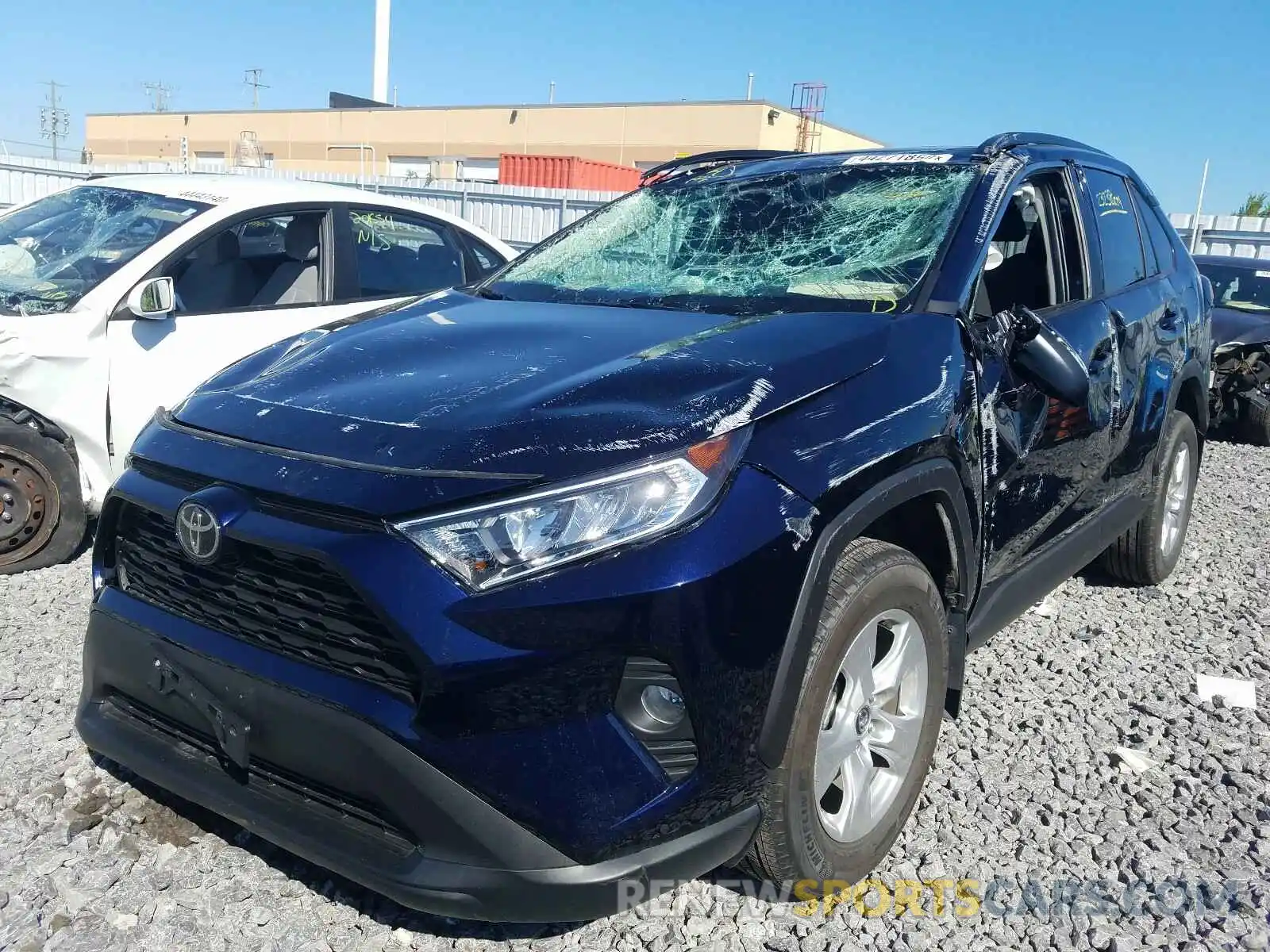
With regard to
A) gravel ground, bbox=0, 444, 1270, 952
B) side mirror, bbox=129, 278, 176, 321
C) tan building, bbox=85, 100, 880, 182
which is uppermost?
tan building, bbox=85, 100, 880, 182

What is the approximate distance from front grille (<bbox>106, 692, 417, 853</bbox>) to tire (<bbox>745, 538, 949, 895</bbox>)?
740mm

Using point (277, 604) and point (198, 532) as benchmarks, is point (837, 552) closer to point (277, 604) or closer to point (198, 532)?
point (277, 604)

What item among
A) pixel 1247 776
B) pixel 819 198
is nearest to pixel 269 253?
pixel 819 198

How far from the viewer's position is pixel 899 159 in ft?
11.1

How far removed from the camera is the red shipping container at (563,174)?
31641 mm

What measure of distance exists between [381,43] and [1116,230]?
39430mm

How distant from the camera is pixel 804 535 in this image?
2.09 meters

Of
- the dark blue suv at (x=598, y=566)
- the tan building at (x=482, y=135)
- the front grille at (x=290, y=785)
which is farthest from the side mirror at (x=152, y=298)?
the tan building at (x=482, y=135)

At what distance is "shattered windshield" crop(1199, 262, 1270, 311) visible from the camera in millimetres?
9852

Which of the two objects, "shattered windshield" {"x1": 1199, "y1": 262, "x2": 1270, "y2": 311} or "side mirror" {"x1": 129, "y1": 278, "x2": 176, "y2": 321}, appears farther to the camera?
"shattered windshield" {"x1": 1199, "y1": 262, "x2": 1270, "y2": 311}

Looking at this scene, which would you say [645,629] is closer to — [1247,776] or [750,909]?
[750,909]

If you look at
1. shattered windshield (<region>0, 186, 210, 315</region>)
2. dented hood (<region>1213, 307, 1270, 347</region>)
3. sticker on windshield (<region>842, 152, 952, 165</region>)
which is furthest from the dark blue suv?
dented hood (<region>1213, 307, 1270, 347</region>)

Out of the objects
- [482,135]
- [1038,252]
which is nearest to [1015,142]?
[1038,252]

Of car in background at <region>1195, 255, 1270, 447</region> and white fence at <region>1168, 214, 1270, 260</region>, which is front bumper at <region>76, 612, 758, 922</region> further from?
white fence at <region>1168, 214, 1270, 260</region>
